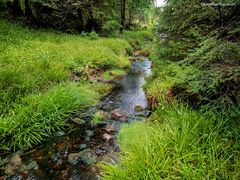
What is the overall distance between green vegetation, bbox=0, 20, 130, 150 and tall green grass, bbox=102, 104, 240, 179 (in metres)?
2.53

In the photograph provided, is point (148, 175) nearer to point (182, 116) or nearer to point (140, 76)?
point (182, 116)

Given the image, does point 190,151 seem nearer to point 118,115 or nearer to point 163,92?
point 163,92

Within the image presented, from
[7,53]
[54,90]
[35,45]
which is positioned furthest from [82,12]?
[54,90]

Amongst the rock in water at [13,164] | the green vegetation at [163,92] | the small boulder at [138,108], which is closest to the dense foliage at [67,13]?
the green vegetation at [163,92]

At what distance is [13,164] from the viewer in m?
4.70

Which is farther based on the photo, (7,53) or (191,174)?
(7,53)

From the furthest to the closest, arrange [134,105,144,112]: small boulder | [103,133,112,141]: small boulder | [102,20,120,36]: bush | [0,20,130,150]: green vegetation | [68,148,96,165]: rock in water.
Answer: [102,20,120,36]: bush
[134,105,144,112]: small boulder
[103,133,112,141]: small boulder
[0,20,130,150]: green vegetation
[68,148,96,165]: rock in water

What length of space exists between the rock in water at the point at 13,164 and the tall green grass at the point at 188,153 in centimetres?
191

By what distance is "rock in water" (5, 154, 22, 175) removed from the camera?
453cm

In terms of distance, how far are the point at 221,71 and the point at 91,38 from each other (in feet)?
41.9

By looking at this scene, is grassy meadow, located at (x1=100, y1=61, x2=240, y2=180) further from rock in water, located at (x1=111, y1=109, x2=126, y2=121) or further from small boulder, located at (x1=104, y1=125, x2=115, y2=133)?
rock in water, located at (x1=111, y1=109, x2=126, y2=121)

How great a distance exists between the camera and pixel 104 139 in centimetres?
565

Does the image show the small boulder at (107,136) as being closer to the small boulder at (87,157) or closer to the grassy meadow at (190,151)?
the small boulder at (87,157)

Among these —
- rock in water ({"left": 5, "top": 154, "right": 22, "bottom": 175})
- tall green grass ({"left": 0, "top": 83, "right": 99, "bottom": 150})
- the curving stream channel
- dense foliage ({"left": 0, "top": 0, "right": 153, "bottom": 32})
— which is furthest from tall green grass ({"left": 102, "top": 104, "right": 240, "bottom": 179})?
dense foliage ({"left": 0, "top": 0, "right": 153, "bottom": 32})
